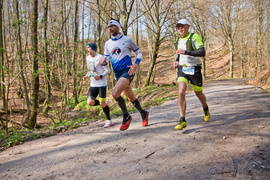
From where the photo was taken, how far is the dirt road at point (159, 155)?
245 cm

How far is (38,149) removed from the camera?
14.0ft

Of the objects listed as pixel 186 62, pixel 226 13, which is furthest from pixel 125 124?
pixel 226 13

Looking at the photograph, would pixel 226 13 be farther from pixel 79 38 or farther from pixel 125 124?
pixel 125 124

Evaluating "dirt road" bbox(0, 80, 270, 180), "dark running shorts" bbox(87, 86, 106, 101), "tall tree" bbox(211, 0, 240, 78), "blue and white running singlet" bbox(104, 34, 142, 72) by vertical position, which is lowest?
"dirt road" bbox(0, 80, 270, 180)

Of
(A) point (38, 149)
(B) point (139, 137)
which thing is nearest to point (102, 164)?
(B) point (139, 137)

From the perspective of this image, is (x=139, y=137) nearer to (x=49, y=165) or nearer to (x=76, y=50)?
(x=49, y=165)

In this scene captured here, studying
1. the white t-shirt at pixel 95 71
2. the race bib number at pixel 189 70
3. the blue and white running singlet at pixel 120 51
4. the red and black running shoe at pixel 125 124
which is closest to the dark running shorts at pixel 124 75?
the blue and white running singlet at pixel 120 51

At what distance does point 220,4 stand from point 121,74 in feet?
78.7

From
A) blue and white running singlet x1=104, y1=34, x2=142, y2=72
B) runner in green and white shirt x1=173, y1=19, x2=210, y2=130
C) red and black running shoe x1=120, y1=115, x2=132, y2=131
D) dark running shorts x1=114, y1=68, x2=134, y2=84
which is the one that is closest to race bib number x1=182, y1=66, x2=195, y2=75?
runner in green and white shirt x1=173, y1=19, x2=210, y2=130

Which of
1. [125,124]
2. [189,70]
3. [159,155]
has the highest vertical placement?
[189,70]

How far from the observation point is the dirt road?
245cm

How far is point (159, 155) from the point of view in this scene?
2.99 metres

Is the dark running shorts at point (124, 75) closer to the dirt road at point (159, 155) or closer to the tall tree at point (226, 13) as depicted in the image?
the dirt road at point (159, 155)

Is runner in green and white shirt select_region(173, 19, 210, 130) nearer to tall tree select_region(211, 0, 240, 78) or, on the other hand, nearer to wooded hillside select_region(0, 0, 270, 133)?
wooded hillside select_region(0, 0, 270, 133)
